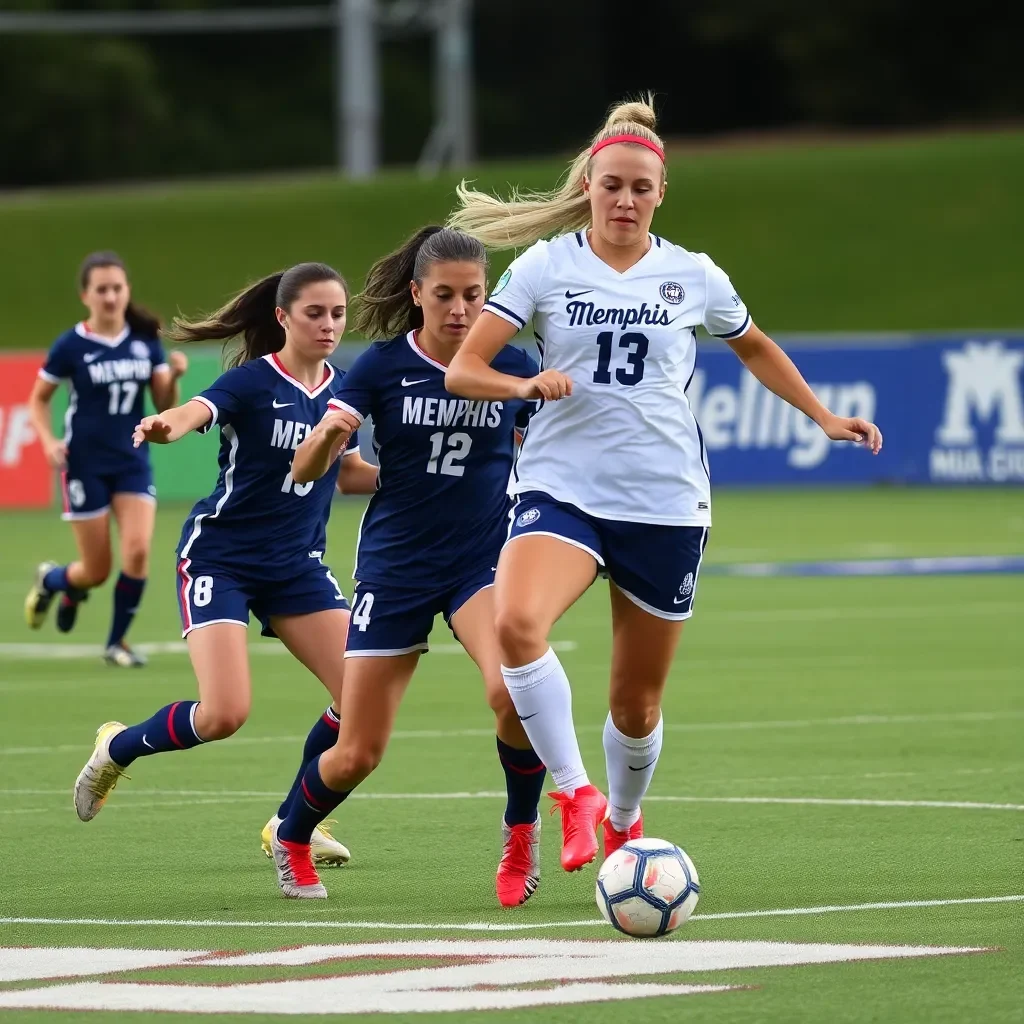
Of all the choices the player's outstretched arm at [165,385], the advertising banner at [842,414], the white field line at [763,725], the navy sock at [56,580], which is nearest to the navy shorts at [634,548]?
the white field line at [763,725]

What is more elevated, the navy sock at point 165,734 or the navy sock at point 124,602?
the navy sock at point 124,602

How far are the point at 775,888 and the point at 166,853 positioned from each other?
221 centimetres

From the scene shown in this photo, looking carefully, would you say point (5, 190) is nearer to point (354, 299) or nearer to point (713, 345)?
point (713, 345)

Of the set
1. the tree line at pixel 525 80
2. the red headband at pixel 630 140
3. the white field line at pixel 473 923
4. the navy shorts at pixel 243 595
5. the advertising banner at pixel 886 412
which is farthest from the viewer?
the tree line at pixel 525 80

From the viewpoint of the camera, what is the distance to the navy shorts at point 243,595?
26.5 feet

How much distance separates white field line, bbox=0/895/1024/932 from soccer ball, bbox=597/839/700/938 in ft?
0.82

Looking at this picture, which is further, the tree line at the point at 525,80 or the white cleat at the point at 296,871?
the tree line at the point at 525,80

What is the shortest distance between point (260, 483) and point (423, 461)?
0.94 metres

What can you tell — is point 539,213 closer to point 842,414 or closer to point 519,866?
point 519,866

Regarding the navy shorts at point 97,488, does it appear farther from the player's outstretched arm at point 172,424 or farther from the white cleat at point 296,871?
the white cleat at point 296,871

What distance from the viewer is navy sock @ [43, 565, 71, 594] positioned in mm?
14656

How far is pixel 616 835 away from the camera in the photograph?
7586 mm

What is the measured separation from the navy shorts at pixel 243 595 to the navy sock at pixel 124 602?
19.4 ft

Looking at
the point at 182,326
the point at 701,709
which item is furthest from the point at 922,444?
the point at 182,326
